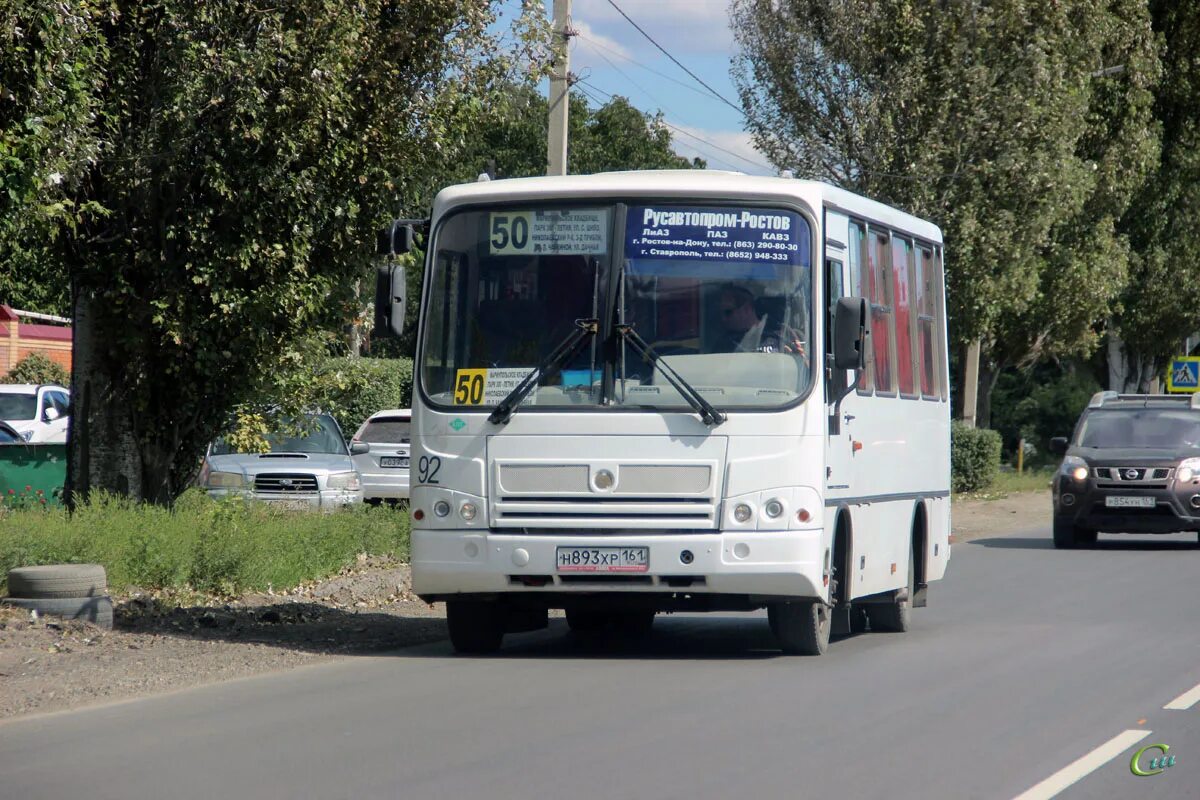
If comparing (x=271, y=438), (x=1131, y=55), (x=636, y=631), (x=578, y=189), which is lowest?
(x=636, y=631)

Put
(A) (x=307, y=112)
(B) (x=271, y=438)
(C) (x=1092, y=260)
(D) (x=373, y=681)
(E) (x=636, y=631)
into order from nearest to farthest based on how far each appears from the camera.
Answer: (D) (x=373, y=681), (E) (x=636, y=631), (A) (x=307, y=112), (B) (x=271, y=438), (C) (x=1092, y=260)

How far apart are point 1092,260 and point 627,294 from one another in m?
28.9

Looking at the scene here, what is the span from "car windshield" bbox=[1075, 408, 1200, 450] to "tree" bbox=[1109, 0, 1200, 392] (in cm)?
2007

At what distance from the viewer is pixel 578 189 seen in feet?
38.7

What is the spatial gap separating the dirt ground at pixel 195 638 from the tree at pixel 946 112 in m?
16.4

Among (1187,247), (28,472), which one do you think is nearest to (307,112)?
(28,472)

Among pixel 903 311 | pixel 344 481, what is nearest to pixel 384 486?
pixel 344 481

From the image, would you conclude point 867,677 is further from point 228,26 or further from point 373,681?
point 228,26

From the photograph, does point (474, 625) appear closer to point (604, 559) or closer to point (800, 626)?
point (604, 559)

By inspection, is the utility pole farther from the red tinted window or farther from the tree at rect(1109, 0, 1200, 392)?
the tree at rect(1109, 0, 1200, 392)

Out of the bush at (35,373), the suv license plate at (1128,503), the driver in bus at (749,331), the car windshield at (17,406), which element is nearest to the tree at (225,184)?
the driver in bus at (749,331)

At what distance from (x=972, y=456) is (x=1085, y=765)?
97.0 ft

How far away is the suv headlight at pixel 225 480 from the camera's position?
22.2 metres

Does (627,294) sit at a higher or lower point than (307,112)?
lower
